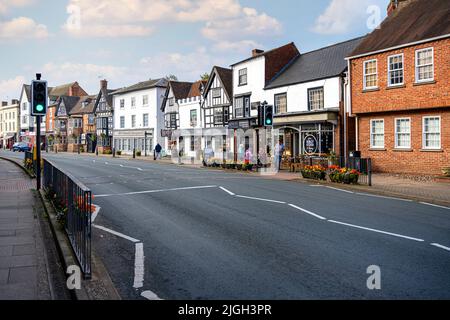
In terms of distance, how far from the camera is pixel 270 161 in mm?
30359

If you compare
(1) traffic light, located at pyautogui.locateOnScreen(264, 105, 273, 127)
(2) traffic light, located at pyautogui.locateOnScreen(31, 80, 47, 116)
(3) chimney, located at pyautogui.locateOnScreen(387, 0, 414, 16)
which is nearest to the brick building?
(3) chimney, located at pyautogui.locateOnScreen(387, 0, 414, 16)

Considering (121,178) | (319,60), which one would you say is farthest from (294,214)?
(319,60)

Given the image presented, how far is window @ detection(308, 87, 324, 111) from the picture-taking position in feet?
96.8

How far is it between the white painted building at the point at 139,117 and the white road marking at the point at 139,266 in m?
47.4

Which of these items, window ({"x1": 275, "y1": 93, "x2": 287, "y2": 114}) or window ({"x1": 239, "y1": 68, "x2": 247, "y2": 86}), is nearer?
window ({"x1": 275, "y1": 93, "x2": 287, "y2": 114})

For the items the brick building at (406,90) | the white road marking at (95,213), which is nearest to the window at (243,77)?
the brick building at (406,90)

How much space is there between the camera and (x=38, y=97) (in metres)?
14.1

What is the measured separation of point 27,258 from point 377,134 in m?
22.1

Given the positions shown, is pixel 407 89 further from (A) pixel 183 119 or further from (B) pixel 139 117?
(B) pixel 139 117

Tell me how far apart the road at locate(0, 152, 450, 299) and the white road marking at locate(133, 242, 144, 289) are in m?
0.02

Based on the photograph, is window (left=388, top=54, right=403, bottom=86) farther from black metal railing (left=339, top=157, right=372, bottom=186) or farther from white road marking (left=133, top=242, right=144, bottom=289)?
white road marking (left=133, top=242, right=144, bottom=289)

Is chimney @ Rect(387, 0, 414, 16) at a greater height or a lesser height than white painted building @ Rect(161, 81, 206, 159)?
greater

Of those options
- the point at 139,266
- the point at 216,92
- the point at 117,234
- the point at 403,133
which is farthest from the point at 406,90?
the point at 216,92

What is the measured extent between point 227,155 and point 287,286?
35.2 m
